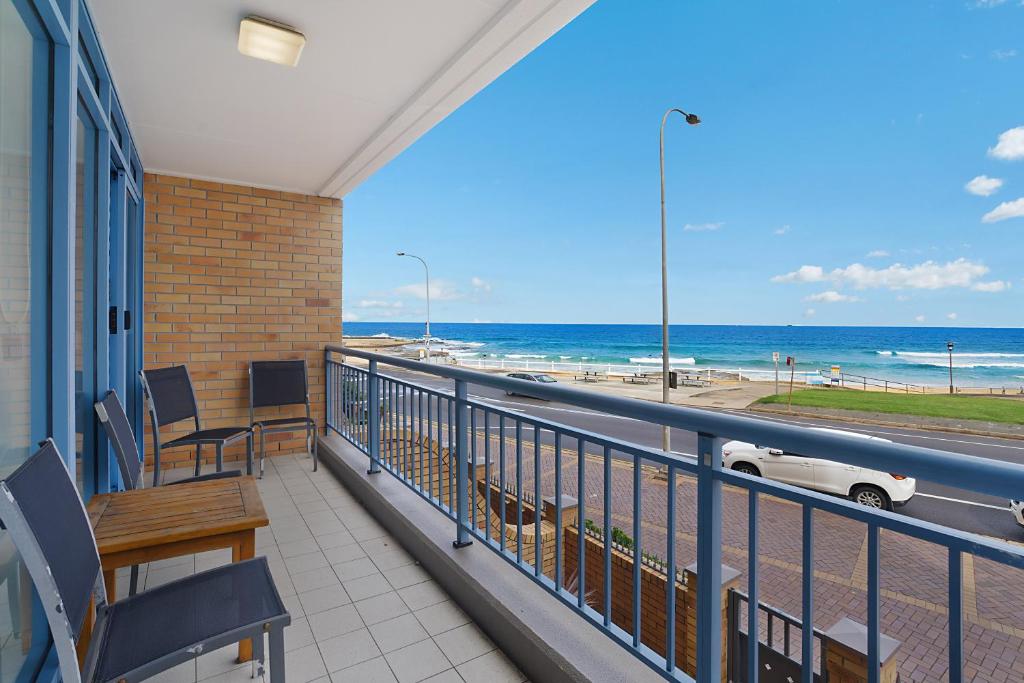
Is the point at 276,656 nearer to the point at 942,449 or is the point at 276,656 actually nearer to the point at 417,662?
the point at 417,662

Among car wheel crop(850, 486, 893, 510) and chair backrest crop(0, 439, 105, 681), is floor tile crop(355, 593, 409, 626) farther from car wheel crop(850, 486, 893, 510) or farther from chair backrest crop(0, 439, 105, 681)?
car wheel crop(850, 486, 893, 510)

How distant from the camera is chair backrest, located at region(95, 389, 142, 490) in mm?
1996

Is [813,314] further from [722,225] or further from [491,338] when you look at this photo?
[491,338]

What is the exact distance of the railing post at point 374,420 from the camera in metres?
3.27

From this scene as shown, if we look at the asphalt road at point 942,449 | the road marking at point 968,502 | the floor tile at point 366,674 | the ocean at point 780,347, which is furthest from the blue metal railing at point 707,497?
the ocean at point 780,347

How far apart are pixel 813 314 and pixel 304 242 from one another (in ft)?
191

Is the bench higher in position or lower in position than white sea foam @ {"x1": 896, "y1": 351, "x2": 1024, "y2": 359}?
lower

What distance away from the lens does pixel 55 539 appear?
3.33ft

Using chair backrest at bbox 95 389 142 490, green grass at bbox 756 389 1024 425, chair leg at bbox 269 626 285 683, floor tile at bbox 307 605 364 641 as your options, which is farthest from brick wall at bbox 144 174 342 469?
green grass at bbox 756 389 1024 425

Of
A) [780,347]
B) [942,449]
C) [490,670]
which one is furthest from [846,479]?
[780,347]

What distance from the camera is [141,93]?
2.65 metres

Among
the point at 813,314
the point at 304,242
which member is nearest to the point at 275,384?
the point at 304,242

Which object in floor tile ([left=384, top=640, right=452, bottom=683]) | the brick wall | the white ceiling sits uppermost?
the white ceiling

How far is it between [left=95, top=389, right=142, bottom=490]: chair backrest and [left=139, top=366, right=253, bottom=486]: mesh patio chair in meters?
0.82
